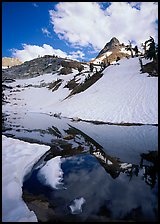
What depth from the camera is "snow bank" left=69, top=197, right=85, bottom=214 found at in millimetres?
6227

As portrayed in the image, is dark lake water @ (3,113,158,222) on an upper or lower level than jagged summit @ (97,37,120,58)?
lower

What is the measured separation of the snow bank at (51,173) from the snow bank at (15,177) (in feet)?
2.46

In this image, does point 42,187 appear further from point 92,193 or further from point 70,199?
point 92,193

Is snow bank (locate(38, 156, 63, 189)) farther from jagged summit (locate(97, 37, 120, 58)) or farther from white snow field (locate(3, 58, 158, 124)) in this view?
jagged summit (locate(97, 37, 120, 58))

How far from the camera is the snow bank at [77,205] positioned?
6227 mm

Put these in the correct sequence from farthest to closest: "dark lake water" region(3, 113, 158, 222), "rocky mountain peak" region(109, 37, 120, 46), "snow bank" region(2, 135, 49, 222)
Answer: "rocky mountain peak" region(109, 37, 120, 46)
"dark lake water" region(3, 113, 158, 222)
"snow bank" region(2, 135, 49, 222)

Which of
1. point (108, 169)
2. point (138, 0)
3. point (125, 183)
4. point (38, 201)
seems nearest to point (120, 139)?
point (108, 169)

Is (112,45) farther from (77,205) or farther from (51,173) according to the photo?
(77,205)

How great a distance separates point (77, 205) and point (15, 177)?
2950mm

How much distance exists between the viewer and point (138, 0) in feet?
14.1

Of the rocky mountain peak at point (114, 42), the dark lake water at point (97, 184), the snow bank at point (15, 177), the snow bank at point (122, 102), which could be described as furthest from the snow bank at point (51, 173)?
the rocky mountain peak at point (114, 42)

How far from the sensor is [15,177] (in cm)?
778

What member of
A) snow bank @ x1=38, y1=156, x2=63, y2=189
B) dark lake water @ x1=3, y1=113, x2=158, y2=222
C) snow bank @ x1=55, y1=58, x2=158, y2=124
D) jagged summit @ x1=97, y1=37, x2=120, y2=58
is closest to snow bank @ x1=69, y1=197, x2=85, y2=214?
dark lake water @ x1=3, y1=113, x2=158, y2=222

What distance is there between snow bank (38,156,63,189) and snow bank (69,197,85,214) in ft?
4.84
